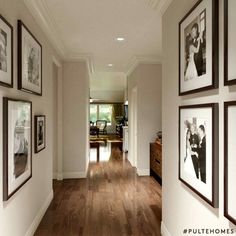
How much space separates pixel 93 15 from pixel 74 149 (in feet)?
10.2

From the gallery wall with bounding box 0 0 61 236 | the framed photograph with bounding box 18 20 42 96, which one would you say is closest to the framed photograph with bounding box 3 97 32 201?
the gallery wall with bounding box 0 0 61 236

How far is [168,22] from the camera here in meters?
2.72

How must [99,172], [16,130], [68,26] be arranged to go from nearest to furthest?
[16,130], [68,26], [99,172]

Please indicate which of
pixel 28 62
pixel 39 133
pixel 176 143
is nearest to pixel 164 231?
pixel 176 143

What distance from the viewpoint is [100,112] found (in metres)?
17.0

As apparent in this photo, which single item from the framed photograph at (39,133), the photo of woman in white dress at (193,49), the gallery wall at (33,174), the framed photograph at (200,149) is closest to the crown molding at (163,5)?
the photo of woman in white dress at (193,49)

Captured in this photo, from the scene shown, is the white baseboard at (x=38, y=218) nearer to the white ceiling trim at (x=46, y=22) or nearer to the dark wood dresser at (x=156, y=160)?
the dark wood dresser at (x=156, y=160)

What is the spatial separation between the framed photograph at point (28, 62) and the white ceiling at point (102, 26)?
0.38 meters

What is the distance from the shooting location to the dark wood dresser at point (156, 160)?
5.01 metres

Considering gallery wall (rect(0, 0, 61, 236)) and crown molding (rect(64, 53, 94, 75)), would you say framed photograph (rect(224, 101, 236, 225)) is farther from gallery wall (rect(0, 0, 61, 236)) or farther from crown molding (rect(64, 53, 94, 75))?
crown molding (rect(64, 53, 94, 75))

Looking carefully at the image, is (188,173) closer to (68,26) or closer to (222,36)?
(222,36)

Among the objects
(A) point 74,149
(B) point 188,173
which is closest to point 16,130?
(B) point 188,173

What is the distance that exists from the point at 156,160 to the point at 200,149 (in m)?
3.50

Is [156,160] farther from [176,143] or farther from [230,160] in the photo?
[230,160]
